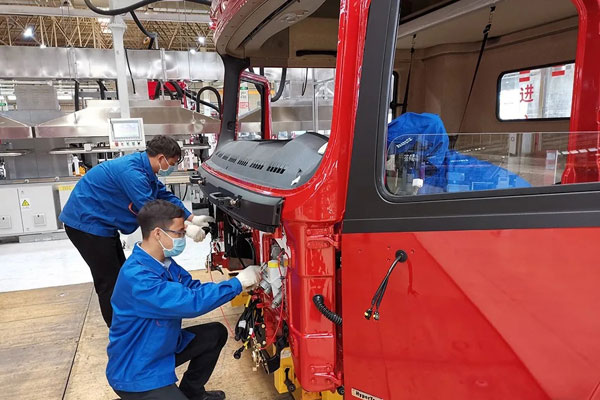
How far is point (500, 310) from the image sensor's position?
1.04 meters

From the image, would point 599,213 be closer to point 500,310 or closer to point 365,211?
point 500,310

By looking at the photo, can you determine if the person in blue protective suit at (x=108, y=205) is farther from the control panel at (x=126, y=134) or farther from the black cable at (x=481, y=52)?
the black cable at (x=481, y=52)

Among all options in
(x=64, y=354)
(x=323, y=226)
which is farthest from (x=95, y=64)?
(x=323, y=226)

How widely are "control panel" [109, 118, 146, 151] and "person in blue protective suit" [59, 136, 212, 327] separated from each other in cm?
204

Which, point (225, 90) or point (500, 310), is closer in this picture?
point (500, 310)

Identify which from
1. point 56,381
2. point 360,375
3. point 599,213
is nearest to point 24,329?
point 56,381

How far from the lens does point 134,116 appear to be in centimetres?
625

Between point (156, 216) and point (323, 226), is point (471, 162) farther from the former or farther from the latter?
point (156, 216)

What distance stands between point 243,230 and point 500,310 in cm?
181

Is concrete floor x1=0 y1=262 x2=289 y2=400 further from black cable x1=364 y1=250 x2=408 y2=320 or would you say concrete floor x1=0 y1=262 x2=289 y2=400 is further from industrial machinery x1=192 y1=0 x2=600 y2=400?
black cable x1=364 y1=250 x2=408 y2=320

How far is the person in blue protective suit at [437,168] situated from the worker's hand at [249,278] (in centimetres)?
94

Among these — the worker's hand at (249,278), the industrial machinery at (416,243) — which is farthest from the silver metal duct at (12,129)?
the worker's hand at (249,278)

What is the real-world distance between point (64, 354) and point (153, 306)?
1.88 meters

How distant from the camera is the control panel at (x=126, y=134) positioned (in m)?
4.91
